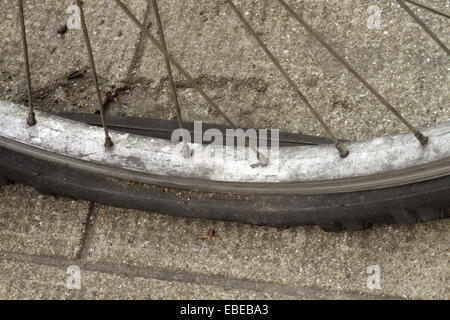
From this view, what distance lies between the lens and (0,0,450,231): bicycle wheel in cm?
167

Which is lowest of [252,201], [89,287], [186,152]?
[89,287]

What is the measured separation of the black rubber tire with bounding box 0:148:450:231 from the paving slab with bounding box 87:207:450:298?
0.08m

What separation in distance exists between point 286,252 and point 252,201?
18 cm

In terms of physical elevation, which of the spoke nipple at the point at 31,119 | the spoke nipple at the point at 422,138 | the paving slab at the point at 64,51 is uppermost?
the paving slab at the point at 64,51

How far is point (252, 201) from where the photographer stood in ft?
6.02

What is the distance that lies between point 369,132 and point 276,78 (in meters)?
0.31

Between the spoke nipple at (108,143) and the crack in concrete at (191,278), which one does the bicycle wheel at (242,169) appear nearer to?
the spoke nipple at (108,143)

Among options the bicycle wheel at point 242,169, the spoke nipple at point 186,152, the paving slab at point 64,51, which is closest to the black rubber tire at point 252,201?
the bicycle wheel at point 242,169

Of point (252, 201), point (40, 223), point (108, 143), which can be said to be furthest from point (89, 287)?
point (252, 201)

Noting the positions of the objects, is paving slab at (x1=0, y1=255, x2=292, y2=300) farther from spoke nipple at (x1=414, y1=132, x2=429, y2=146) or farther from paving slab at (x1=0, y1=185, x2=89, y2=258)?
spoke nipple at (x1=414, y1=132, x2=429, y2=146)

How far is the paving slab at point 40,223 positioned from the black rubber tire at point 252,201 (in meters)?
0.08

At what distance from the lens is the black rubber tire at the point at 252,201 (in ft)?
5.55

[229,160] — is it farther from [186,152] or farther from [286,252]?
[286,252]

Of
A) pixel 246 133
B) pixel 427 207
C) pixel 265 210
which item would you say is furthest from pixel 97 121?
pixel 427 207
